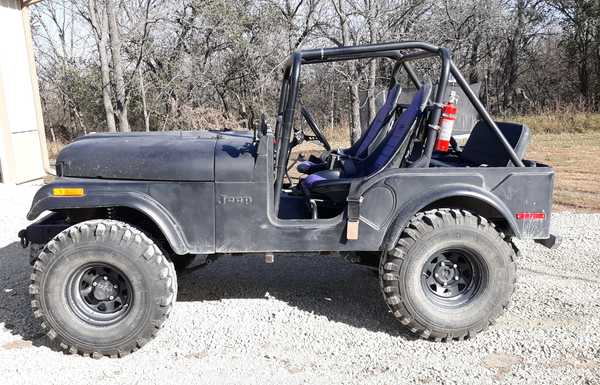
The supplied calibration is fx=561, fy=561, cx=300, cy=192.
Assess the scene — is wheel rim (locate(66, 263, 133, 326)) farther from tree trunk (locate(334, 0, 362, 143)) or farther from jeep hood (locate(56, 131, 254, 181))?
tree trunk (locate(334, 0, 362, 143))

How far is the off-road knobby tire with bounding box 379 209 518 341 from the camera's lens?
3.48m

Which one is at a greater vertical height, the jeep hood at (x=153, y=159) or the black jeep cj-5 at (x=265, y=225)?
the jeep hood at (x=153, y=159)

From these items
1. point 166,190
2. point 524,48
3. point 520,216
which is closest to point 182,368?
point 166,190

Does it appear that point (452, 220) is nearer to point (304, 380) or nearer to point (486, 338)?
point (486, 338)

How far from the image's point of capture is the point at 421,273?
11.6 feet

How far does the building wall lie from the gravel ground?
206 inches

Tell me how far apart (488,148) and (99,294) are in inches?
113

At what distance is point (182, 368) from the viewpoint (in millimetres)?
3270

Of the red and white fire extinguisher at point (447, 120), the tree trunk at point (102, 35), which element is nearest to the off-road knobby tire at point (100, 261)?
the red and white fire extinguisher at point (447, 120)

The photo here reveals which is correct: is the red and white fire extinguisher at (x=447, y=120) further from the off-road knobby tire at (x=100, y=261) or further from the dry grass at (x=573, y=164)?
the dry grass at (x=573, y=164)

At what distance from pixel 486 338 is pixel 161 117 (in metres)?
13.5

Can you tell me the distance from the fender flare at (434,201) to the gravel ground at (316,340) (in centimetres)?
70

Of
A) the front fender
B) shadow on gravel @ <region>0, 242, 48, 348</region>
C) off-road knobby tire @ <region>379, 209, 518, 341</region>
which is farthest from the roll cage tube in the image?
shadow on gravel @ <region>0, 242, 48, 348</region>

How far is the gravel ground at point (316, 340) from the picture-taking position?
125 inches
